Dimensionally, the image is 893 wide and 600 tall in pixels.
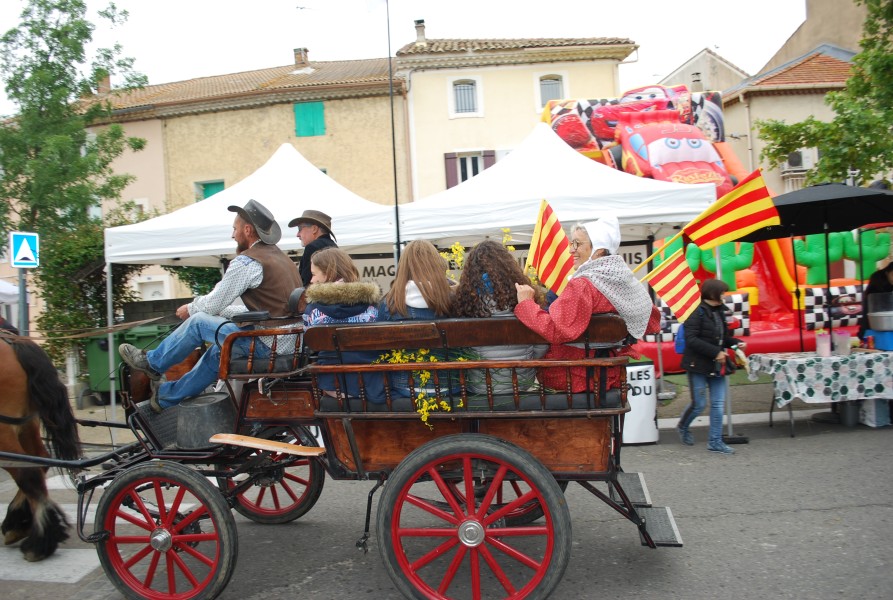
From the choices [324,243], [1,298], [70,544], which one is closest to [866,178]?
[324,243]

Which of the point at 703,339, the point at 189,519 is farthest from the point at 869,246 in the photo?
the point at 189,519

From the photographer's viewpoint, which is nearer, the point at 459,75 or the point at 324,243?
the point at 324,243

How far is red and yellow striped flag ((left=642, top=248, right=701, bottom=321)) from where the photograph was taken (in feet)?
20.1

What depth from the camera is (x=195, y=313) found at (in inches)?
153

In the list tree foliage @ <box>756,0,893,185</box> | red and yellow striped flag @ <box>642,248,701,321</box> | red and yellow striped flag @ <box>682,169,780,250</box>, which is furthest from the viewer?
tree foliage @ <box>756,0,893,185</box>

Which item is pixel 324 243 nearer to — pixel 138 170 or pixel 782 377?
pixel 782 377

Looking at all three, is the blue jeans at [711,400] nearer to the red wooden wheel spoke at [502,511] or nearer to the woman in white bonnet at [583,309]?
the woman in white bonnet at [583,309]

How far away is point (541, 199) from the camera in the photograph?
284 inches

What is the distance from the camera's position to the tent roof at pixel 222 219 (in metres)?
7.88

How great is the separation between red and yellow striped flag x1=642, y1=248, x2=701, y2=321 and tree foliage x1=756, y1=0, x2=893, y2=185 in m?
4.18

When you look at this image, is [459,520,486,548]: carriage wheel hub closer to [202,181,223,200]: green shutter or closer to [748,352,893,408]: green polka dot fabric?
[748,352,893,408]: green polka dot fabric

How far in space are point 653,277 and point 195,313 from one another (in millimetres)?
3983

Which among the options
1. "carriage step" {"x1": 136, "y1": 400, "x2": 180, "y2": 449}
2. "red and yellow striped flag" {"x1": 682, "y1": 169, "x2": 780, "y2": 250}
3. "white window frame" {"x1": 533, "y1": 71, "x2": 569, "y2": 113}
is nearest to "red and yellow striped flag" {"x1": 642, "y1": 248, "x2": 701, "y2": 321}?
"red and yellow striped flag" {"x1": 682, "y1": 169, "x2": 780, "y2": 250}

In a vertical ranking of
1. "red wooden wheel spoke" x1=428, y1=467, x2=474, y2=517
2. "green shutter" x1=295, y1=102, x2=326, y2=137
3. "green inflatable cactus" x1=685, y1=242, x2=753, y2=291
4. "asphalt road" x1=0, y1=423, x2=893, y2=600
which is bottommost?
"asphalt road" x1=0, y1=423, x2=893, y2=600
